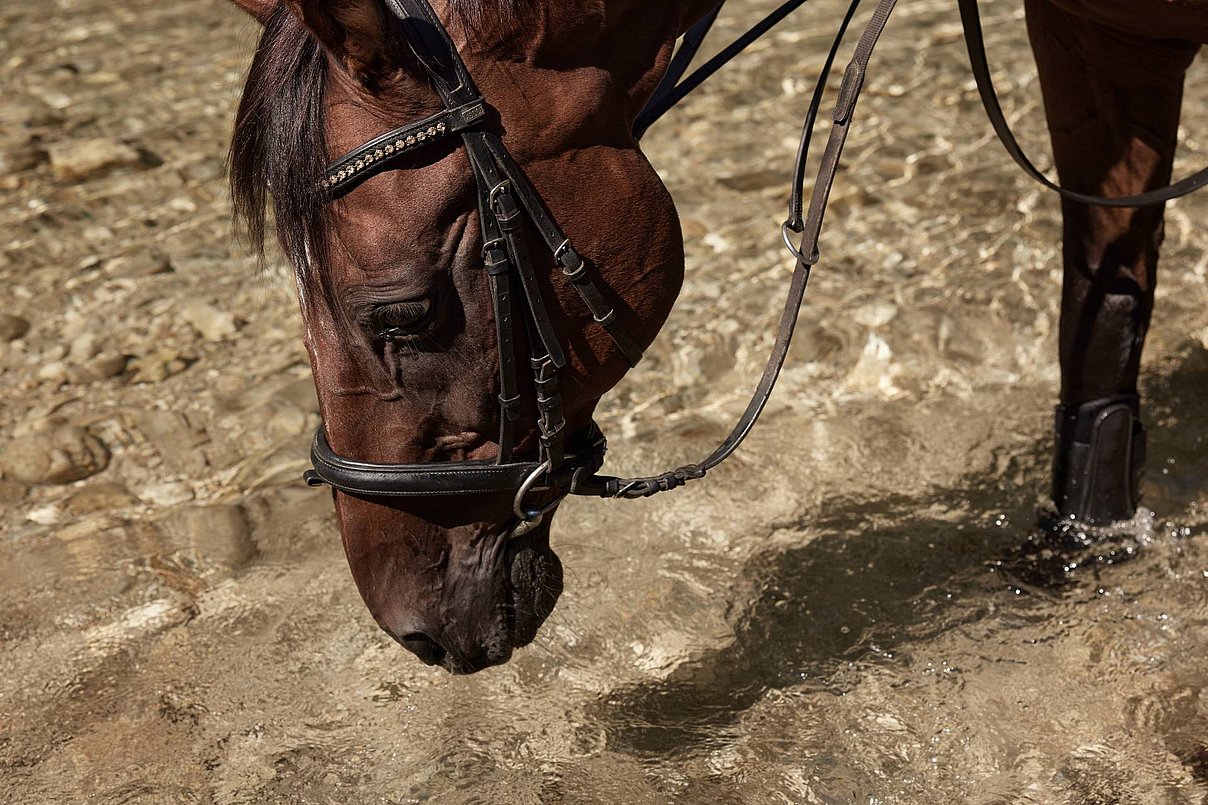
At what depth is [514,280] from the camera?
177cm

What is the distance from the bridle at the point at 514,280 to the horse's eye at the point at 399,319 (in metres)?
0.11

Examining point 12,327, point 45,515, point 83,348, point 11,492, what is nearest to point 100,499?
point 45,515

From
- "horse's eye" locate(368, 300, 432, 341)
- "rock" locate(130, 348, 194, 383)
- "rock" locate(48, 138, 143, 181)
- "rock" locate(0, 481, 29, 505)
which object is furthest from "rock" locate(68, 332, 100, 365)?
"horse's eye" locate(368, 300, 432, 341)

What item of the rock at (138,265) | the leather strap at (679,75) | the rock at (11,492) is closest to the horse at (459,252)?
the leather strap at (679,75)

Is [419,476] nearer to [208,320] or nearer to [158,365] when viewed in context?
[158,365]

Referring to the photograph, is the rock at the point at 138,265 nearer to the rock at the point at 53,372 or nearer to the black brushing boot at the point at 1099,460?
the rock at the point at 53,372

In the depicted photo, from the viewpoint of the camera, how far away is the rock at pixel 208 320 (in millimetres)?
4023

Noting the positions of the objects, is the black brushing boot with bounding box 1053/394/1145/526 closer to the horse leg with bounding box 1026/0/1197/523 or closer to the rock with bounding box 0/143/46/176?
the horse leg with bounding box 1026/0/1197/523

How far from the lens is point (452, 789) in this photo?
238cm

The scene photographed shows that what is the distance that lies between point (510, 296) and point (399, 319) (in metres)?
0.17

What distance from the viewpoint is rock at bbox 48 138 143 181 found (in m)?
4.93

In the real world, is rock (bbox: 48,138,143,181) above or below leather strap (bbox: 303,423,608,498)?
below

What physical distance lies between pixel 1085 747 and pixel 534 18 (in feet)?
5.80

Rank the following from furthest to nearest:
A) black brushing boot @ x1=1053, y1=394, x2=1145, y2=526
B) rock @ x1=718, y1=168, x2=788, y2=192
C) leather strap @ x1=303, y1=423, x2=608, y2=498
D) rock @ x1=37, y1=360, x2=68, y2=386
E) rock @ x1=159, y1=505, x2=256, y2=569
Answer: rock @ x1=718, y1=168, x2=788, y2=192, rock @ x1=37, y1=360, x2=68, y2=386, rock @ x1=159, y1=505, x2=256, y2=569, black brushing boot @ x1=1053, y1=394, x2=1145, y2=526, leather strap @ x1=303, y1=423, x2=608, y2=498
